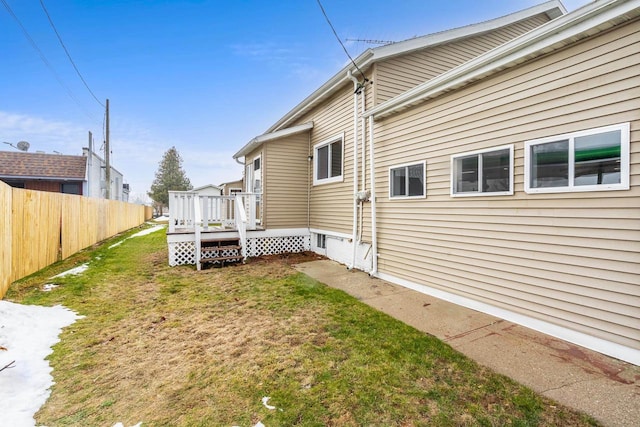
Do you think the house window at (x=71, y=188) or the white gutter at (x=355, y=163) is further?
the house window at (x=71, y=188)

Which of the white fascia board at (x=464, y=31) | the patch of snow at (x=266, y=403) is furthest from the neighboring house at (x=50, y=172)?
the patch of snow at (x=266, y=403)

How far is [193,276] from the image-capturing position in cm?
680

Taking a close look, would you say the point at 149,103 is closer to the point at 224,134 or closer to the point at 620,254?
the point at 224,134

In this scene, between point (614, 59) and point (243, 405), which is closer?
point (243, 405)

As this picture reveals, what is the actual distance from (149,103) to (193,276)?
17.7 meters

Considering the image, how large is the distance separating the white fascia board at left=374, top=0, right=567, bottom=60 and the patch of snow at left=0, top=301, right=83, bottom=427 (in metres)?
7.37

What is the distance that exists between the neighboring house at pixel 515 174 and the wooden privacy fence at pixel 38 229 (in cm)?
675

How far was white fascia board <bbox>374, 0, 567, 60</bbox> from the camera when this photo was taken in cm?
666

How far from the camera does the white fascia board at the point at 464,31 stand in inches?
262

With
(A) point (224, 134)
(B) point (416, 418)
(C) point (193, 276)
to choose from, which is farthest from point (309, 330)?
(A) point (224, 134)

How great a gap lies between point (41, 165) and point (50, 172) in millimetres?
1188

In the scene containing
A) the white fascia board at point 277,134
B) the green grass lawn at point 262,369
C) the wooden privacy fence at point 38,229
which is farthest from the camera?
the white fascia board at point 277,134

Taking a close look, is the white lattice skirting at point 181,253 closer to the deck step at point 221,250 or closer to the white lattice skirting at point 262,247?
the white lattice skirting at point 262,247

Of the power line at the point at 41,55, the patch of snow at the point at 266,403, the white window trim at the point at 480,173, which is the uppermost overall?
the power line at the point at 41,55
